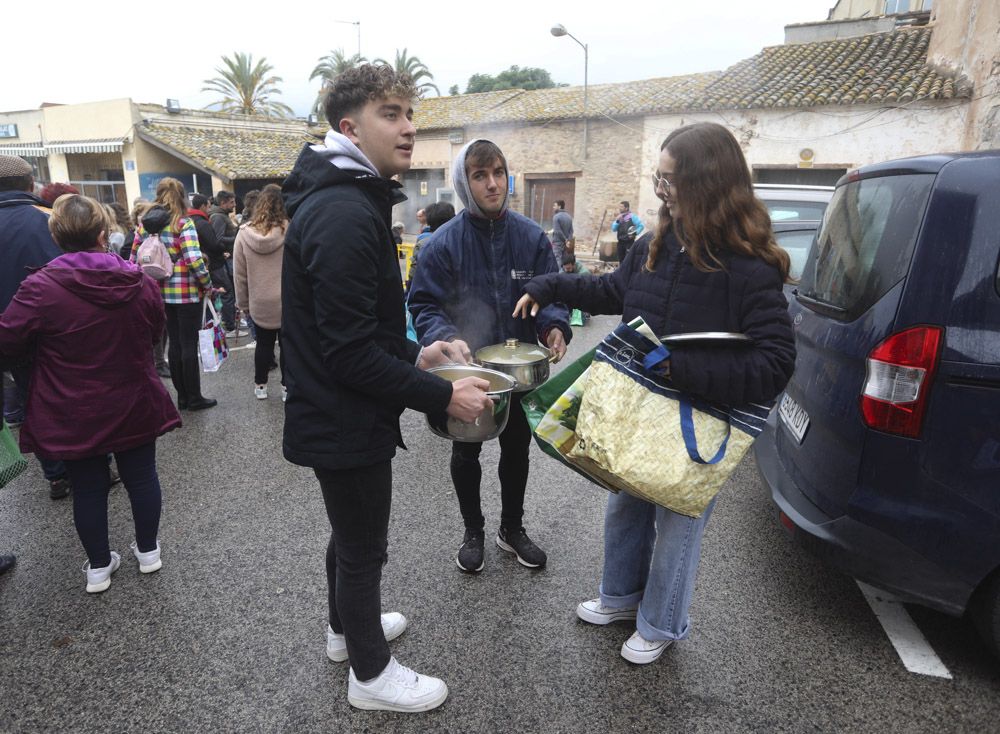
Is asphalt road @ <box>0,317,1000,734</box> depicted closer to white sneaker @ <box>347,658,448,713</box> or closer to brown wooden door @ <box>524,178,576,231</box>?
white sneaker @ <box>347,658,448,713</box>

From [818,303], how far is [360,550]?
7.30 feet

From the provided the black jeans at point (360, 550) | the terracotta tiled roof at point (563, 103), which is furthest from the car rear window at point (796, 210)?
the terracotta tiled roof at point (563, 103)

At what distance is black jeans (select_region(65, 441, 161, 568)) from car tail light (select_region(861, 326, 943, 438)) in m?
3.14

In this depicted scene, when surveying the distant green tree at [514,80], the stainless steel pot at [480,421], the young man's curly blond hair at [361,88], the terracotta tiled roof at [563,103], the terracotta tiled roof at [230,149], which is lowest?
the stainless steel pot at [480,421]

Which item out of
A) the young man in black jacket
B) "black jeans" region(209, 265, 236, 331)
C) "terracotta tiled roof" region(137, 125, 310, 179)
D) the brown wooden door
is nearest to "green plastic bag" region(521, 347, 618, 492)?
the young man in black jacket

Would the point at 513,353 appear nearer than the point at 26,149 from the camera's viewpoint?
Yes

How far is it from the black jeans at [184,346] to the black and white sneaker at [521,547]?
3564mm

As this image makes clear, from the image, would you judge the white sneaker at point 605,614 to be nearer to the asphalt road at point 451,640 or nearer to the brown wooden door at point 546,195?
the asphalt road at point 451,640

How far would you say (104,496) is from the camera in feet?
9.51

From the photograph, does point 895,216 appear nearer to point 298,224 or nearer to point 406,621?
point 298,224

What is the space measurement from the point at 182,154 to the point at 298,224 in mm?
24007

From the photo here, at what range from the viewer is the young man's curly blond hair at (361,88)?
1840mm

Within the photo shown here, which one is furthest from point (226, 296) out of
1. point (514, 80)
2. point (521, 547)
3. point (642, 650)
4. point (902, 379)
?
point (514, 80)

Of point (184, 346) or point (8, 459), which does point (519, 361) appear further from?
point (184, 346)
